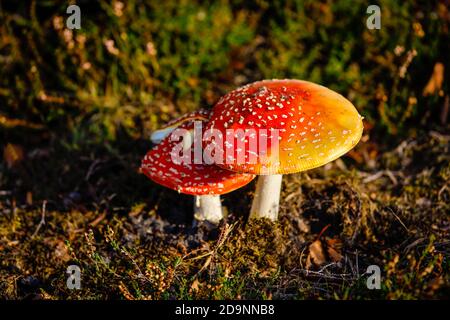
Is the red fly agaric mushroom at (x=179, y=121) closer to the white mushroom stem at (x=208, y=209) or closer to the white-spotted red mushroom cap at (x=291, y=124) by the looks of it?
the white-spotted red mushroom cap at (x=291, y=124)

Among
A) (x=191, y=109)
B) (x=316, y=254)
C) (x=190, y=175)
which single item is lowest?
(x=316, y=254)

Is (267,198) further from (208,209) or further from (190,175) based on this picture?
(190,175)

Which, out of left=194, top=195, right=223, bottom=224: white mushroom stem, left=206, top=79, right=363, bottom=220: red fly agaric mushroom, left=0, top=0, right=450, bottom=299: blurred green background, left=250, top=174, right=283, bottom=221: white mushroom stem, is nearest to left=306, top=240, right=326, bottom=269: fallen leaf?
left=0, top=0, right=450, bottom=299: blurred green background

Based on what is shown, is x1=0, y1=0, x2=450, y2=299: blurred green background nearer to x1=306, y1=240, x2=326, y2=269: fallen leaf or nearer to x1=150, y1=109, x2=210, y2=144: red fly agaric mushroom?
x1=306, y1=240, x2=326, y2=269: fallen leaf

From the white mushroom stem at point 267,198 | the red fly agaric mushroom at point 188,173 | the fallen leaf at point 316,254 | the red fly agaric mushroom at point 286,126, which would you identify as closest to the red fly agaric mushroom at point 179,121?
the red fly agaric mushroom at point 188,173

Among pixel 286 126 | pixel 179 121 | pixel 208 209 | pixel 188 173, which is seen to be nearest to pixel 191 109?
pixel 179 121

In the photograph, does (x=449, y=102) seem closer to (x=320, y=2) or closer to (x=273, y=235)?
(x=320, y=2)
